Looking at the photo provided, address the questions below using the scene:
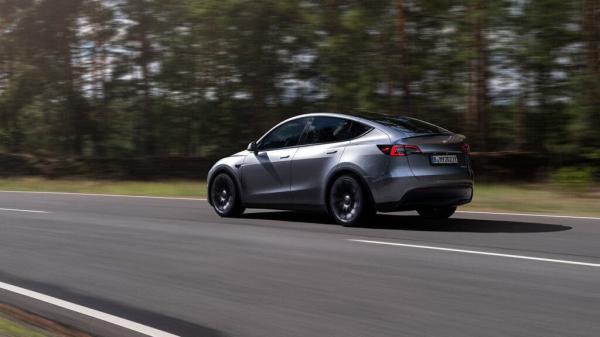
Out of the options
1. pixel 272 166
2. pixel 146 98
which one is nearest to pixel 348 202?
pixel 272 166

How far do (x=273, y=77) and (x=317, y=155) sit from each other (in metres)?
14.6

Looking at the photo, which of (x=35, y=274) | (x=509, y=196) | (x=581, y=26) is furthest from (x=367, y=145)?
(x=581, y=26)

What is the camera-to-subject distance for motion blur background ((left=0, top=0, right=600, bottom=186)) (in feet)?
61.7

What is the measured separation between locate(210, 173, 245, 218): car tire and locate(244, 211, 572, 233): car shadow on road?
313 mm

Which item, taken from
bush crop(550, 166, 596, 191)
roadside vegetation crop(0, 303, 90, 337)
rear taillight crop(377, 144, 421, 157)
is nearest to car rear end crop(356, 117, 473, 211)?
rear taillight crop(377, 144, 421, 157)

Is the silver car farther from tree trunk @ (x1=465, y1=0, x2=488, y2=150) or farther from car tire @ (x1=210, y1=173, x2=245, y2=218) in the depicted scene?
→ tree trunk @ (x1=465, y1=0, x2=488, y2=150)

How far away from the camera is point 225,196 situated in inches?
492

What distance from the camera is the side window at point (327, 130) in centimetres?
1068

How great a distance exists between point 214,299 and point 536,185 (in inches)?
540

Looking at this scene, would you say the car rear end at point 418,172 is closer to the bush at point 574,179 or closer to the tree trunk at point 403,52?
the bush at point 574,179

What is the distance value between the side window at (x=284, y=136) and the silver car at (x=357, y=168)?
1cm

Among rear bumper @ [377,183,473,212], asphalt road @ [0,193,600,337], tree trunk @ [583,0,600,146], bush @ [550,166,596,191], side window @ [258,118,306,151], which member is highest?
tree trunk @ [583,0,600,146]

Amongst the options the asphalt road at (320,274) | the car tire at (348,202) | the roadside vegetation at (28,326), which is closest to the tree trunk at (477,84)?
the asphalt road at (320,274)

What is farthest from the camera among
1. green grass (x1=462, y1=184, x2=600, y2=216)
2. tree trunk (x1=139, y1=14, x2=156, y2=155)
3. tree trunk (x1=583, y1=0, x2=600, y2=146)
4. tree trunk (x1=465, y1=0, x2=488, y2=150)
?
tree trunk (x1=139, y1=14, x2=156, y2=155)
